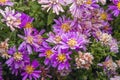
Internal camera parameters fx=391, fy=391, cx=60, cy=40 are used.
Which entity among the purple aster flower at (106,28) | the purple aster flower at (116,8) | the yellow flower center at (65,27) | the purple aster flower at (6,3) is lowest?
the purple aster flower at (106,28)

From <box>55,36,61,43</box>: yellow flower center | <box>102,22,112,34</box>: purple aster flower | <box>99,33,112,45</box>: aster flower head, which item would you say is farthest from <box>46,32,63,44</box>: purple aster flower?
<box>102,22,112,34</box>: purple aster flower

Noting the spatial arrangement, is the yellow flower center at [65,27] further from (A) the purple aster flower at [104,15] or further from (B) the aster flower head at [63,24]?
(A) the purple aster flower at [104,15]

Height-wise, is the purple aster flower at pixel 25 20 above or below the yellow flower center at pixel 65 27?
above

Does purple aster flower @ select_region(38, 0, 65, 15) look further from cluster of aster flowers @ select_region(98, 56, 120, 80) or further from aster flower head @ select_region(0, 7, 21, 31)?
cluster of aster flowers @ select_region(98, 56, 120, 80)

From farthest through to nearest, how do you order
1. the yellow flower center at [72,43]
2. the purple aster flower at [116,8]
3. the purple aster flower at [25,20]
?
the purple aster flower at [116,8]
the purple aster flower at [25,20]
the yellow flower center at [72,43]

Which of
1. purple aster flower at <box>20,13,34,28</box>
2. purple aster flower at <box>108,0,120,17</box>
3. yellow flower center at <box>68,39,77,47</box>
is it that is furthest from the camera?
purple aster flower at <box>108,0,120,17</box>

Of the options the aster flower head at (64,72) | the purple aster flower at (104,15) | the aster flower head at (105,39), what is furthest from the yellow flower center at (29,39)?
the purple aster flower at (104,15)

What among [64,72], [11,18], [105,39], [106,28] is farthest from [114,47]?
[11,18]
